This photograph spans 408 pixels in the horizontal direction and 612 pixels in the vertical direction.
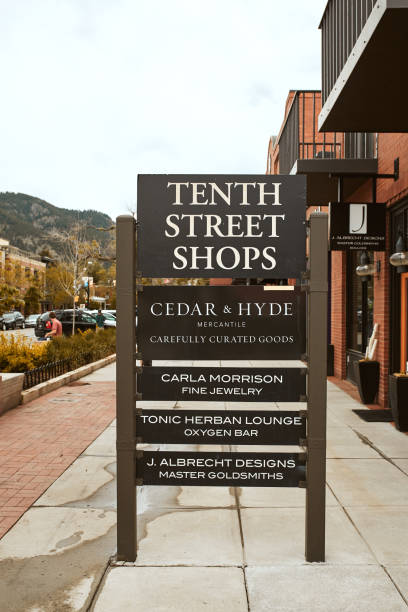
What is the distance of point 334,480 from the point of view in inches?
213

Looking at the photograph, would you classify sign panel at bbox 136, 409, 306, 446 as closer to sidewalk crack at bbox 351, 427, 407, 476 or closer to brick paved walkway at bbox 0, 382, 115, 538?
brick paved walkway at bbox 0, 382, 115, 538

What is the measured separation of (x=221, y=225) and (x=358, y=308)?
8.99m

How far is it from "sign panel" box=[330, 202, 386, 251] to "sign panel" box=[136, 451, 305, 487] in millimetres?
6216

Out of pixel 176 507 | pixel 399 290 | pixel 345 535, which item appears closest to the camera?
pixel 345 535

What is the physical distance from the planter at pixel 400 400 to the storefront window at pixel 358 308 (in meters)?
3.34

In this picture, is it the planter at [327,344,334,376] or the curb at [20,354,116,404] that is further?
the planter at [327,344,334,376]

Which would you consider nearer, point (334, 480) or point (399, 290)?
point (334, 480)

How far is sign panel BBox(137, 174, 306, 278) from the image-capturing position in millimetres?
3682

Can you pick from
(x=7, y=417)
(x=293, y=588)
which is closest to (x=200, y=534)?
(x=293, y=588)

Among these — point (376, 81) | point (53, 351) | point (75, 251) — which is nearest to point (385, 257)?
point (376, 81)

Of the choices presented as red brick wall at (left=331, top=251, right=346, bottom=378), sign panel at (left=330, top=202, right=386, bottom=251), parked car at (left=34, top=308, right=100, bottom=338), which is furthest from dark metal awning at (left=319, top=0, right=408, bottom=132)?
parked car at (left=34, top=308, right=100, bottom=338)

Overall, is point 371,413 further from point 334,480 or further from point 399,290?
point 334,480

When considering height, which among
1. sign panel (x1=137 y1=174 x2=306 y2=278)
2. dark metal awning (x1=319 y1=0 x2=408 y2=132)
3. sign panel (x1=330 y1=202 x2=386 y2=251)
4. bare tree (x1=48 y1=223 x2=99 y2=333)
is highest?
bare tree (x1=48 y1=223 x2=99 y2=333)

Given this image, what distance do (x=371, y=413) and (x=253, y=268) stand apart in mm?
→ 5936
